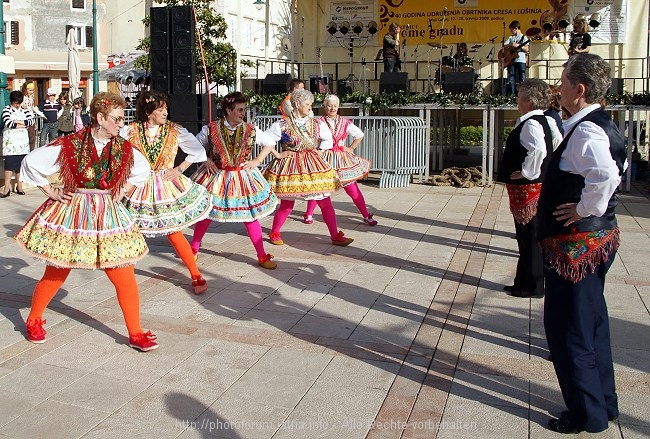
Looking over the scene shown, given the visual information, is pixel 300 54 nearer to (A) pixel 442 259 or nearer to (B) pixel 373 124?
(B) pixel 373 124

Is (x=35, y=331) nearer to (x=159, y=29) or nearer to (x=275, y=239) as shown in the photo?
(x=275, y=239)

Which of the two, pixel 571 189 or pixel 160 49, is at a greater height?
pixel 160 49

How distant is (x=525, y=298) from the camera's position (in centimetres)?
641

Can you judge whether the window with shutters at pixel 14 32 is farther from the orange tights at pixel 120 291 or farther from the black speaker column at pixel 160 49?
the orange tights at pixel 120 291

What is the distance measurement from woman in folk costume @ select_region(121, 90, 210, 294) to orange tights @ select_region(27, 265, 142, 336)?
1236 millimetres

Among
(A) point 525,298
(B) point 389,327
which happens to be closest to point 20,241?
(B) point 389,327

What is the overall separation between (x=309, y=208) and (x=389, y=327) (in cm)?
432

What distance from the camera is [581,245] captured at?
3.79 m

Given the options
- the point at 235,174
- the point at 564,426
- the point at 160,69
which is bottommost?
the point at 564,426

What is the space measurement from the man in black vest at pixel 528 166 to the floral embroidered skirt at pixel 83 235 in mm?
3093

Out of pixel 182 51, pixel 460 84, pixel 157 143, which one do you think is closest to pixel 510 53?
pixel 460 84

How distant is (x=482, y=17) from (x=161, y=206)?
14.3 meters

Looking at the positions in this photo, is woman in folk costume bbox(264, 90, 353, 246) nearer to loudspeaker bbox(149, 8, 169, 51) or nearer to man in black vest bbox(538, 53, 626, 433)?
loudspeaker bbox(149, 8, 169, 51)

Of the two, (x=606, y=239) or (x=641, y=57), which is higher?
(x=641, y=57)
